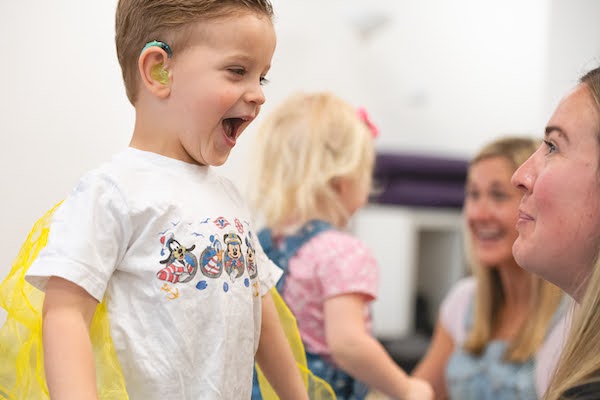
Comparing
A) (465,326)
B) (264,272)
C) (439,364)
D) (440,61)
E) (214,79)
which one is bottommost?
(439,364)

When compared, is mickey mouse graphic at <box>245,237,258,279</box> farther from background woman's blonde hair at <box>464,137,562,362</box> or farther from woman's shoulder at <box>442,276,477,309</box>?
woman's shoulder at <box>442,276,477,309</box>

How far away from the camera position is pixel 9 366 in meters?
0.82

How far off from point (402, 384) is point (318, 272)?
255mm

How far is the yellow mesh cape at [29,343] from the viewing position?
78cm

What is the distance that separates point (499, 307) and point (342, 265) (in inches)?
31.0

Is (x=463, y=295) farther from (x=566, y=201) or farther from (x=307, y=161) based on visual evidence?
(x=566, y=201)

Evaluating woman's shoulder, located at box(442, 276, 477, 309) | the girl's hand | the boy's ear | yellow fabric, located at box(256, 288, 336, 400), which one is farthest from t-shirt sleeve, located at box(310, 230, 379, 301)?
woman's shoulder, located at box(442, 276, 477, 309)

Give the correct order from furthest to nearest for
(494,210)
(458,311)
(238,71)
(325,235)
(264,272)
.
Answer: (458,311), (494,210), (325,235), (264,272), (238,71)

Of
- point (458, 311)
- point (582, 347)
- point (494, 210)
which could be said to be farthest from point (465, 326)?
point (582, 347)

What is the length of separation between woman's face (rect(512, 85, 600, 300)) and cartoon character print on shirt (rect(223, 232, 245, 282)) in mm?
363

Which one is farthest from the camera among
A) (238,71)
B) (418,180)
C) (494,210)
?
(418,180)

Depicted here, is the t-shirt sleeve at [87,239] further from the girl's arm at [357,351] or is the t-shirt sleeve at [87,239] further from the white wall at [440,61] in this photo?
the white wall at [440,61]

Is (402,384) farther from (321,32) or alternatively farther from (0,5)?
(321,32)

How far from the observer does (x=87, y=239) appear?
755 mm
